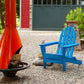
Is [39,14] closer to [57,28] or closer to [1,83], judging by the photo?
[57,28]

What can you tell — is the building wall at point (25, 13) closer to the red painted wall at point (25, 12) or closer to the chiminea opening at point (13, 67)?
the red painted wall at point (25, 12)

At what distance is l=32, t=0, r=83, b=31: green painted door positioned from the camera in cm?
2111

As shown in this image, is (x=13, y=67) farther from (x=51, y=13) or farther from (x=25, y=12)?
(x=25, y=12)

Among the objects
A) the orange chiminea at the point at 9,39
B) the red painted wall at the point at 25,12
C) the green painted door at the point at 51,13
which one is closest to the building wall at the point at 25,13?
the red painted wall at the point at 25,12

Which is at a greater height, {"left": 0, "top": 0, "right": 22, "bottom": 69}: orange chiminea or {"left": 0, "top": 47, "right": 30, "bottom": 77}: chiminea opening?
{"left": 0, "top": 0, "right": 22, "bottom": 69}: orange chiminea

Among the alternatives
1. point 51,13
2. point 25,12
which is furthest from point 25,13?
point 51,13

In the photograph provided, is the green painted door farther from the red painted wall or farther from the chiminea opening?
the chiminea opening

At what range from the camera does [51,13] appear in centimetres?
2127

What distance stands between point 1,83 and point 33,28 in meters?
17.3

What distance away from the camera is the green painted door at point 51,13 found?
831 inches

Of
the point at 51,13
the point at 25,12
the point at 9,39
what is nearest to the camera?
the point at 9,39

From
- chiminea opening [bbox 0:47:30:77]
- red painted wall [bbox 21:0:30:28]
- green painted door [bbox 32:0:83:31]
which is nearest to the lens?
chiminea opening [bbox 0:47:30:77]

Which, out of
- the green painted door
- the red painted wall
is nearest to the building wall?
the red painted wall

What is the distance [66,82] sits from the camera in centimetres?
444
